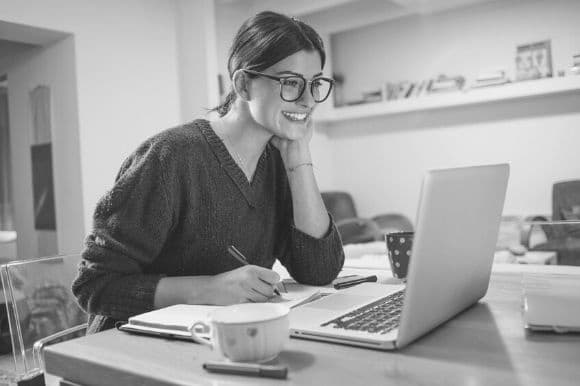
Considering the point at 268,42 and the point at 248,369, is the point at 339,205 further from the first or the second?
the point at 248,369

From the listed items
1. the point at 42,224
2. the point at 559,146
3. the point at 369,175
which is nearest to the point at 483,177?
the point at 42,224

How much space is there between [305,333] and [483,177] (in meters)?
0.34

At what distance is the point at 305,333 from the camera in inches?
30.3

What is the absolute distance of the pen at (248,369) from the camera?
62cm

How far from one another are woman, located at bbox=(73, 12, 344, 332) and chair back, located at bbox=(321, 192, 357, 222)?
361 centimetres

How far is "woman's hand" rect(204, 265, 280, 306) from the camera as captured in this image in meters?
0.97

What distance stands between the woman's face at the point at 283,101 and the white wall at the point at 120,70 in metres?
2.60

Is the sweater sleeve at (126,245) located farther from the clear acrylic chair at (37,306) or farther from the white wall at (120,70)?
the white wall at (120,70)

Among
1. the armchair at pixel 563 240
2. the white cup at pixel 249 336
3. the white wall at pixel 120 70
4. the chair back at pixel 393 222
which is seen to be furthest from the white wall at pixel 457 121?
the white cup at pixel 249 336

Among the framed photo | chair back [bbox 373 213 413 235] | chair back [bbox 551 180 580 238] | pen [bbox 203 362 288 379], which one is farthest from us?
chair back [bbox 373 213 413 235]

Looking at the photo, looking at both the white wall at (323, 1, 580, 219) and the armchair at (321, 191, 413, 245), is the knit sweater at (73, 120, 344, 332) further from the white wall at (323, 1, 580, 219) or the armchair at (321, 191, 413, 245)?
the white wall at (323, 1, 580, 219)

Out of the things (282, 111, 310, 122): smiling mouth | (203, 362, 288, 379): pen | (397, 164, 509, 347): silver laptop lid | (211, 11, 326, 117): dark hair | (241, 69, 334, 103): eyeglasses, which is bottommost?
(203, 362, 288, 379): pen

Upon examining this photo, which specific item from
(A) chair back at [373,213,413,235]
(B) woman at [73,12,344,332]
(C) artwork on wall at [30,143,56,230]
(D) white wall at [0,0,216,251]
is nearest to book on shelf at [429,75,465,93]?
(A) chair back at [373,213,413,235]

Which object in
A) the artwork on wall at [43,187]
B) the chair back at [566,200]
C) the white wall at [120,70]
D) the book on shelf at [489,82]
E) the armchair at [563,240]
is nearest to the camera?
the armchair at [563,240]
